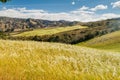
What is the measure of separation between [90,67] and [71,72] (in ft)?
1.86

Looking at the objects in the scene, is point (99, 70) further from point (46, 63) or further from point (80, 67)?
point (46, 63)

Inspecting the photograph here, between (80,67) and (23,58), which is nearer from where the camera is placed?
(80,67)

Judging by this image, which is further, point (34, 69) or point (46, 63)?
point (46, 63)

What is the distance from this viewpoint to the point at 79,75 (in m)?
4.99

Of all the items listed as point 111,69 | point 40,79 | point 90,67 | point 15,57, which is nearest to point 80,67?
point 90,67

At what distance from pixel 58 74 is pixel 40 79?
0.36 metres

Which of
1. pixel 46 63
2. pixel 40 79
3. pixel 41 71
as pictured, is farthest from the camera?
pixel 46 63

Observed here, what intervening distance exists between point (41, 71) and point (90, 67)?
3.34 ft

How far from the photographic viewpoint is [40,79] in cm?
495

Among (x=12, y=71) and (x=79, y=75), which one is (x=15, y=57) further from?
(x=79, y=75)

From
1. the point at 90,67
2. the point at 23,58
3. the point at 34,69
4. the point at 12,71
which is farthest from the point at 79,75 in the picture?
the point at 23,58

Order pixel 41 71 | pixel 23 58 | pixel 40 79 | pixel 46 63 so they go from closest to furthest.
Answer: pixel 40 79 → pixel 41 71 → pixel 46 63 → pixel 23 58

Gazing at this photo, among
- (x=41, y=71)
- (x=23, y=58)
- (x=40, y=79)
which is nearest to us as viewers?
(x=40, y=79)

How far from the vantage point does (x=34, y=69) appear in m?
5.52
